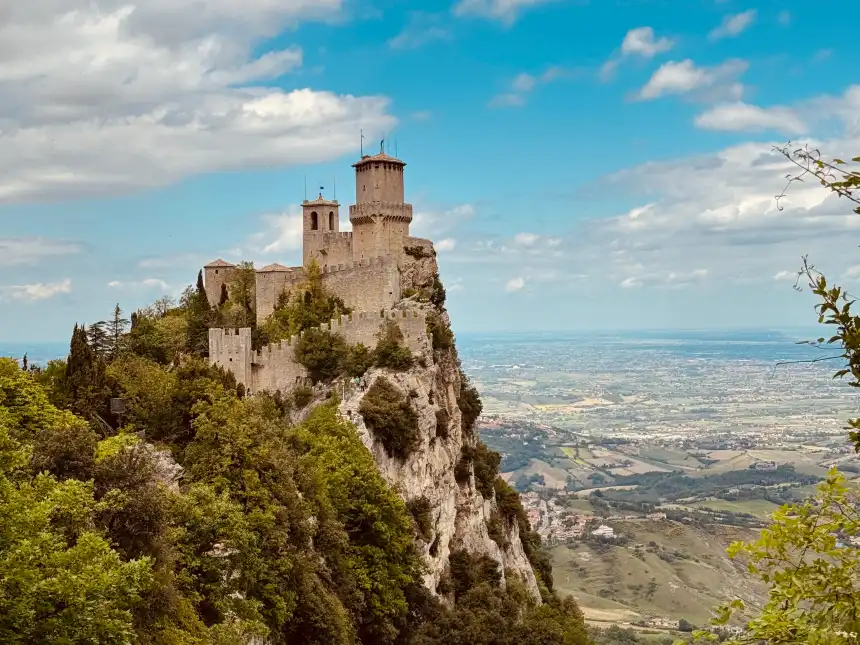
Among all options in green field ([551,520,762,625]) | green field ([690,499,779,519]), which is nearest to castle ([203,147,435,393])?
green field ([551,520,762,625])

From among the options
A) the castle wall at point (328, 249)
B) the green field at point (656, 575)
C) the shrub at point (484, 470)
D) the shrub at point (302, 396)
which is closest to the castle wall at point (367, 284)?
the castle wall at point (328, 249)

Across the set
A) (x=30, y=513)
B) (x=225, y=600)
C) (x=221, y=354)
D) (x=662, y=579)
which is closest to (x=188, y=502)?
(x=225, y=600)

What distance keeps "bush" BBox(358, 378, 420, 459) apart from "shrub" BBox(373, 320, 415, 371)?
119 centimetres

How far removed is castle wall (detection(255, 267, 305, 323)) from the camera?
5025 centimetres

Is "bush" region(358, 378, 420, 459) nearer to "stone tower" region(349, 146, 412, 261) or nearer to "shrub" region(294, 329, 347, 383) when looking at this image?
"shrub" region(294, 329, 347, 383)

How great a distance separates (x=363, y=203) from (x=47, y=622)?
37.8 metres

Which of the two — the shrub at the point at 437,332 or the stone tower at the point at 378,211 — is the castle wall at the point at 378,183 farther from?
the shrub at the point at 437,332

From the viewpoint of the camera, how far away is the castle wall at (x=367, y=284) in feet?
157

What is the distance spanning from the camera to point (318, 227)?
171ft

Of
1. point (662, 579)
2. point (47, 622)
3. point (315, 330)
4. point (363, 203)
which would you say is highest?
point (363, 203)

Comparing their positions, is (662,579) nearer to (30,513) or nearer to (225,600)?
(225,600)

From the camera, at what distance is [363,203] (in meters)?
51.0

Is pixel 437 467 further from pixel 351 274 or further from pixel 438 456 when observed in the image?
pixel 351 274

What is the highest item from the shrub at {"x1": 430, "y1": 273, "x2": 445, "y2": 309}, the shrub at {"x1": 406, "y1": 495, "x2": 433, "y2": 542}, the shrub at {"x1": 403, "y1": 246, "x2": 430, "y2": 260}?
the shrub at {"x1": 403, "y1": 246, "x2": 430, "y2": 260}
